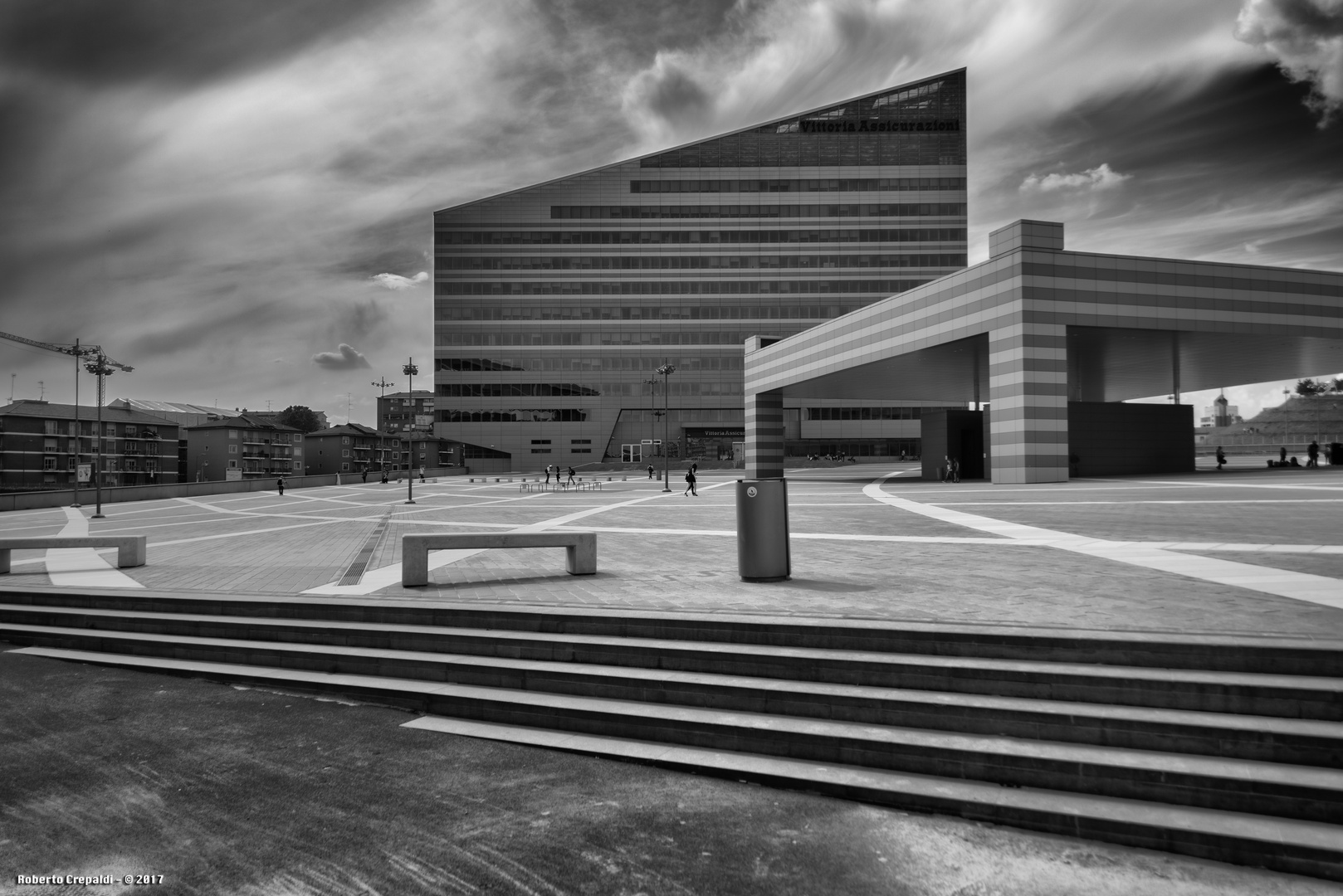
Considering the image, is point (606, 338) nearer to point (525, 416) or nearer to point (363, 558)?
point (525, 416)

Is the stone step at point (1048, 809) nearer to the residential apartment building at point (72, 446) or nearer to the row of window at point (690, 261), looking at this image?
the row of window at point (690, 261)

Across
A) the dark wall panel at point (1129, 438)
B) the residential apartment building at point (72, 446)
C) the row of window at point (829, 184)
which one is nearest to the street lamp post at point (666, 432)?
the dark wall panel at point (1129, 438)

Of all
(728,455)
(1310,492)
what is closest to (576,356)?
(728,455)

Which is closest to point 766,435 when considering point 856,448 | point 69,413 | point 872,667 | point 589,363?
point 856,448

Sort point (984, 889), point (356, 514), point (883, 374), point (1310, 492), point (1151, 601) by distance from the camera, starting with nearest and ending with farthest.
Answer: point (984, 889)
point (1151, 601)
point (1310, 492)
point (356, 514)
point (883, 374)

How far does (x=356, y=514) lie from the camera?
913 inches

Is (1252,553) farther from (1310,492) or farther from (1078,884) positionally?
(1310,492)

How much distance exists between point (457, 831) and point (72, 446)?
394ft

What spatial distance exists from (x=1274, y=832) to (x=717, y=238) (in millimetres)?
83037

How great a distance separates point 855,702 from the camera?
5008 mm

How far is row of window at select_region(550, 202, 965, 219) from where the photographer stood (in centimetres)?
8200

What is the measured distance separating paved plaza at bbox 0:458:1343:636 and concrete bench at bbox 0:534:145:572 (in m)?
0.32

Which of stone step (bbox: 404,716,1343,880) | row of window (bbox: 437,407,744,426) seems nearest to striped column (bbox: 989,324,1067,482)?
stone step (bbox: 404,716,1343,880)

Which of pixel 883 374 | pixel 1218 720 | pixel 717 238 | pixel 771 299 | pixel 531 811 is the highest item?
pixel 717 238
